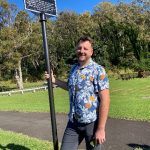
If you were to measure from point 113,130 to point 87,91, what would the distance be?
5.69 m

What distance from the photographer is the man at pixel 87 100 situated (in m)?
4.52

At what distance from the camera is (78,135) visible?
15.4ft

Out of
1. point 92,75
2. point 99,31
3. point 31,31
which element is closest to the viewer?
point 92,75

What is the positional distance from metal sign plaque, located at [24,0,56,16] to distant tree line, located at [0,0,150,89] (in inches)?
1440

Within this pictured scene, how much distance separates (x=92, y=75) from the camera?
4.60 meters

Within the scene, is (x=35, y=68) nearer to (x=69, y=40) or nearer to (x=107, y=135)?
(x=69, y=40)

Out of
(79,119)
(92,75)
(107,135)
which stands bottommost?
(107,135)

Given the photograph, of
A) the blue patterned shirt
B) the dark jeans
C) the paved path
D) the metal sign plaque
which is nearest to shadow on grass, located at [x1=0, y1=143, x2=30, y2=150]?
the paved path

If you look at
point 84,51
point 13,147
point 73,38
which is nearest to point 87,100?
point 84,51

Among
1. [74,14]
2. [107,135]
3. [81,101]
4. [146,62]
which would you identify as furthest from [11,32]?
[81,101]

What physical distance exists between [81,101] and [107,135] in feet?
16.1

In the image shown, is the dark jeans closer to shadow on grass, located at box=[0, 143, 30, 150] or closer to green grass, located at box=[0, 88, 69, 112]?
shadow on grass, located at box=[0, 143, 30, 150]

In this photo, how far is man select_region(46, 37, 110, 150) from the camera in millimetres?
4521

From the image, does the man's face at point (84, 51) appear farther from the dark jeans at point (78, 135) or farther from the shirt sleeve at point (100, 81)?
the dark jeans at point (78, 135)
